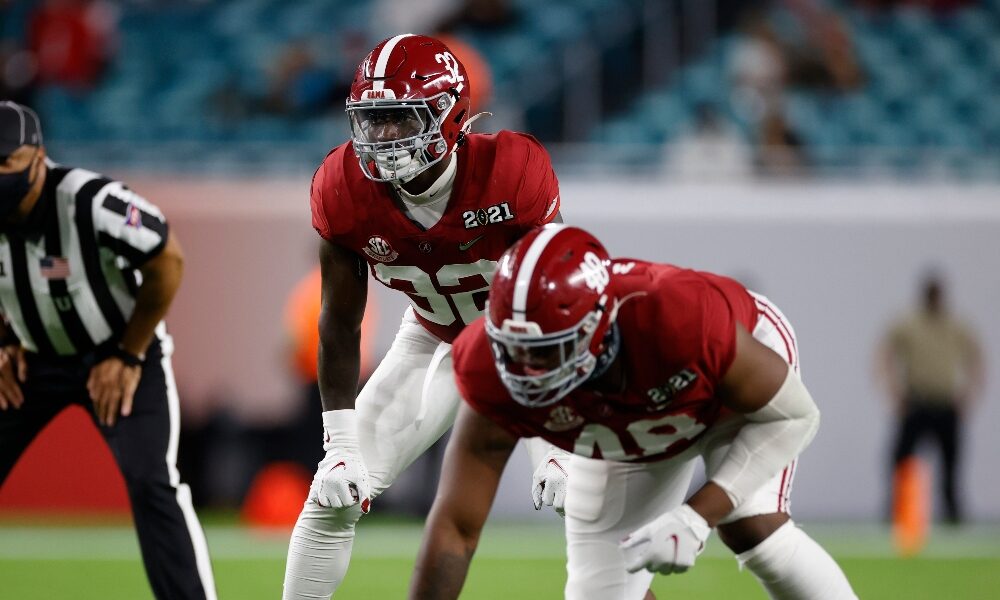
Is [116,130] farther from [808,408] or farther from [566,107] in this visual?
[808,408]

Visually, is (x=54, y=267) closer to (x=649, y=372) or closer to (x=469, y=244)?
(x=469, y=244)

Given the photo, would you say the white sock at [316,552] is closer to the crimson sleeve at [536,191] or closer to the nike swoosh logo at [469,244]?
the nike swoosh logo at [469,244]

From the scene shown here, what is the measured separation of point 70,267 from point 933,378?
6806 mm

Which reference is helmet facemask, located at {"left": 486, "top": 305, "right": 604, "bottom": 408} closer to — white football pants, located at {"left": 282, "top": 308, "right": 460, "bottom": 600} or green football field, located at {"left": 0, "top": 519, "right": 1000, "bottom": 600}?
white football pants, located at {"left": 282, "top": 308, "right": 460, "bottom": 600}

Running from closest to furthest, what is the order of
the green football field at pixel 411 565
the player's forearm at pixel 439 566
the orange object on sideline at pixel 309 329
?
the player's forearm at pixel 439 566 < the green football field at pixel 411 565 < the orange object on sideline at pixel 309 329

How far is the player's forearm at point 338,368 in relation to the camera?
14.4 feet

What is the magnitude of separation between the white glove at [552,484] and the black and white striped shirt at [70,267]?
1.43 m

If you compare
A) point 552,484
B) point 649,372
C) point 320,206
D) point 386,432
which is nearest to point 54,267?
point 320,206

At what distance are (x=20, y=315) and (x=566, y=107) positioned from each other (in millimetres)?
6514

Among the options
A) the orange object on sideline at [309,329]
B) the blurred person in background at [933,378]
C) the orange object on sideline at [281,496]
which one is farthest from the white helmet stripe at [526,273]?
the blurred person in background at [933,378]

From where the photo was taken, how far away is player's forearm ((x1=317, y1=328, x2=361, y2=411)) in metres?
4.40

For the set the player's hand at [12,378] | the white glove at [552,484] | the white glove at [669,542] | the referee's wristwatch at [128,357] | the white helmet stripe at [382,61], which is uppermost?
the white helmet stripe at [382,61]

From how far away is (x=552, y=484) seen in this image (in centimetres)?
438

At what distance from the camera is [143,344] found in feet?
Answer: 15.3
